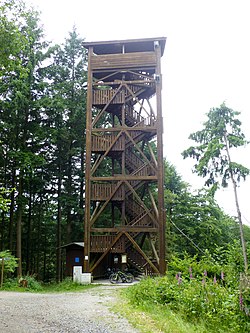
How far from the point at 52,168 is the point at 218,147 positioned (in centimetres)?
1302

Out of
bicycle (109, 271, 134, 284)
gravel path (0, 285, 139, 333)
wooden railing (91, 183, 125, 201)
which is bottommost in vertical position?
bicycle (109, 271, 134, 284)

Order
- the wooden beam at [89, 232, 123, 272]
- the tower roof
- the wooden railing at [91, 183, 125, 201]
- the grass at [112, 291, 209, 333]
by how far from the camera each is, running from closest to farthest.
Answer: the grass at [112, 291, 209, 333], the wooden beam at [89, 232, 123, 272], the wooden railing at [91, 183, 125, 201], the tower roof

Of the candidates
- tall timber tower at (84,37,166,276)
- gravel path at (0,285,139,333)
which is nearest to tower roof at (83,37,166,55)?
tall timber tower at (84,37,166,276)

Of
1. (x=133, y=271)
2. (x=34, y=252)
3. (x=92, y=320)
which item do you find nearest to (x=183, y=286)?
(x=92, y=320)

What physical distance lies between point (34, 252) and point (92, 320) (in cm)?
2526

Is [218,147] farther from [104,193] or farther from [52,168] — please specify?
[52,168]

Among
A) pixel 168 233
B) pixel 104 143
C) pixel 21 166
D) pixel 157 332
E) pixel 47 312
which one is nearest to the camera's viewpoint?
pixel 157 332

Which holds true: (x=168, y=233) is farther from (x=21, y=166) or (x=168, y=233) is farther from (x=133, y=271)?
(x=21, y=166)

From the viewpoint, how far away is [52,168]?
2623cm

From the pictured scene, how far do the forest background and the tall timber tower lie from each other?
2.62m

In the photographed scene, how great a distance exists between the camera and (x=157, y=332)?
5.73 metres

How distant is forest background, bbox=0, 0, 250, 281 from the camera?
22.2 m

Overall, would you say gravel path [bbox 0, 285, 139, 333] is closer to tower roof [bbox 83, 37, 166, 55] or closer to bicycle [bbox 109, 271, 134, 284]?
bicycle [bbox 109, 271, 134, 284]

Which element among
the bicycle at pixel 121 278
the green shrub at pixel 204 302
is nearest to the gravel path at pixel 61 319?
the green shrub at pixel 204 302
